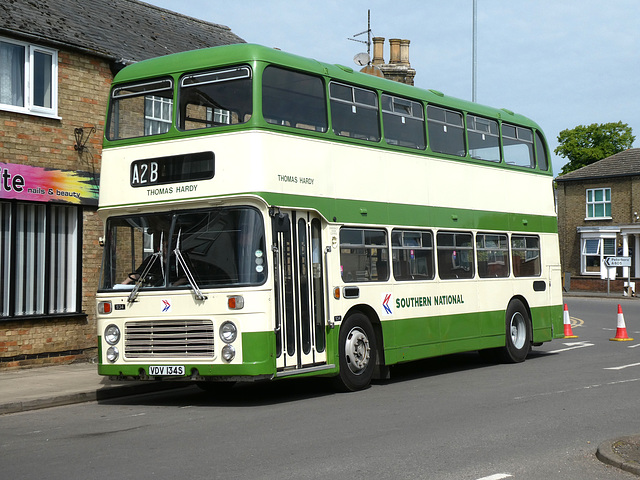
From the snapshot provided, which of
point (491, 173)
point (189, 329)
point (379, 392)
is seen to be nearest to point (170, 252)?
point (189, 329)

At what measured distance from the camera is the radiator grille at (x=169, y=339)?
35.9 ft

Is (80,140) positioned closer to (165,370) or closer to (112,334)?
(112,334)

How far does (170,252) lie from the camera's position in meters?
11.3

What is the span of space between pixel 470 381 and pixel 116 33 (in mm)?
10539

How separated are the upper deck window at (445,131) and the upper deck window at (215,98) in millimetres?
4230

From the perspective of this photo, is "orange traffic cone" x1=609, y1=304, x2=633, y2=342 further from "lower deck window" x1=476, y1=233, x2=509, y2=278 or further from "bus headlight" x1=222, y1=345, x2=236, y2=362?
"bus headlight" x1=222, y1=345, x2=236, y2=362

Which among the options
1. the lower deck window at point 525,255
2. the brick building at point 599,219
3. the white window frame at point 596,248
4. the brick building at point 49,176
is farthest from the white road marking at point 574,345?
the white window frame at point 596,248

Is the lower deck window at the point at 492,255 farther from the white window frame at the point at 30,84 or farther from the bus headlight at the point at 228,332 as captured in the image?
the white window frame at the point at 30,84

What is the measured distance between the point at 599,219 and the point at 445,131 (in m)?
41.8

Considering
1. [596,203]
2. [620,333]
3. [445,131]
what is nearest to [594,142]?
[596,203]

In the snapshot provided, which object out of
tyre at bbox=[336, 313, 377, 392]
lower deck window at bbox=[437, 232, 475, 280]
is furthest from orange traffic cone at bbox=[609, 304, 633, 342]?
tyre at bbox=[336, 313, 377, 392]

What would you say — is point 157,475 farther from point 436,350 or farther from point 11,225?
point 11,225

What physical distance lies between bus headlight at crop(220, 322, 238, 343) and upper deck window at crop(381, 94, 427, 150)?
4188 millimetres

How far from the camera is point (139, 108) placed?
12008mm
